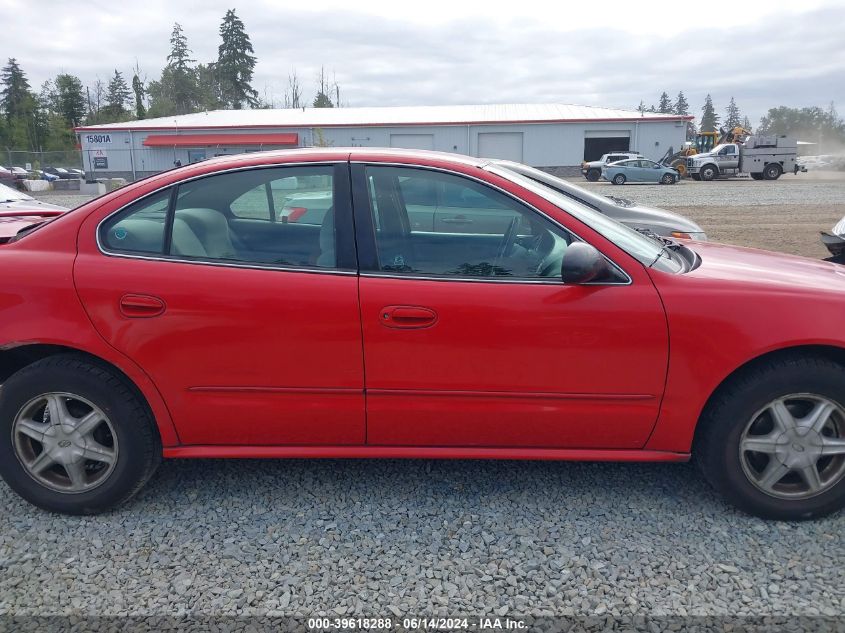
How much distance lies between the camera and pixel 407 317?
2941 millimetres

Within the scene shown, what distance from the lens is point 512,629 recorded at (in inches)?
95.3

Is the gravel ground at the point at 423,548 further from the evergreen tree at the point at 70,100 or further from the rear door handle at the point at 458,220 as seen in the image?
the evergreen tree at the point at 70,100

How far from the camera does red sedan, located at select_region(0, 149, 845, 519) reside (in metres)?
2.93

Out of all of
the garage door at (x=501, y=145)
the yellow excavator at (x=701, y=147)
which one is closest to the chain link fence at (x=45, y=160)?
the garage door at (x=501, y=145)

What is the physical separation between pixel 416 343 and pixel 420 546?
873 millimetres

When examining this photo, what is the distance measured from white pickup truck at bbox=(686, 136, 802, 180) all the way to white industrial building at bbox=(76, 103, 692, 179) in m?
7.22

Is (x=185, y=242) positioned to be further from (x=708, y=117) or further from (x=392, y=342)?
(x=708, y=117)

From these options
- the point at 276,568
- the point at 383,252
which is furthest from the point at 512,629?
the point at 383,252

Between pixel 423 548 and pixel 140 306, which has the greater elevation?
pixel 140 306

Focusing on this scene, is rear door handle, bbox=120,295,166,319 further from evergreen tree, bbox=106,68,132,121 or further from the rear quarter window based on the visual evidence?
evergreen tree, bbox=106,68,132,121

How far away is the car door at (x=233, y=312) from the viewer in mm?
2984

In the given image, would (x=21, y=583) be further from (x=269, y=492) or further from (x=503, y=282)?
(x=503, y=282)

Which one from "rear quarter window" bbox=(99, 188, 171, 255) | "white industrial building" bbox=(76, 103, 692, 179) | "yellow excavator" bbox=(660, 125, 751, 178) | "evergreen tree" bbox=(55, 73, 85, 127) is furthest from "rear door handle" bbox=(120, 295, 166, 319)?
"evergreen tree" bbox=(55, 73, 85, 127)

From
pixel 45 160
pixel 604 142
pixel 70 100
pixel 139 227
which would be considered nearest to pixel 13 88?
pixel 70 100
